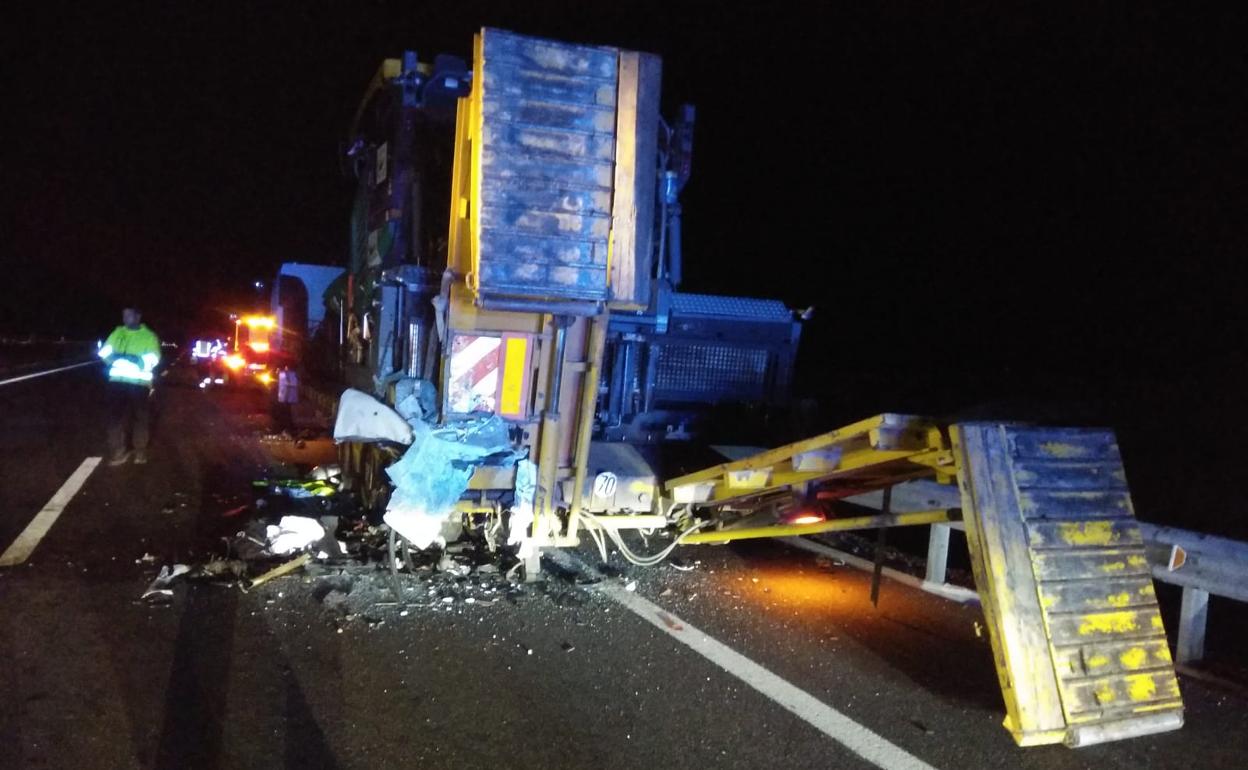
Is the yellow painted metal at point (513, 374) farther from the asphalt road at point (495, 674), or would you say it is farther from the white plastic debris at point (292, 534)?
the white plastic debris at point (292, 534)

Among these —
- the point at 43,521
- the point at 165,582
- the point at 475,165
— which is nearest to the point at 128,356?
the point at 43,521

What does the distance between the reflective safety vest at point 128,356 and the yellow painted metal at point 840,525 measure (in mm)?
7050

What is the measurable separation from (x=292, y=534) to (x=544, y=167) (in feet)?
10.1

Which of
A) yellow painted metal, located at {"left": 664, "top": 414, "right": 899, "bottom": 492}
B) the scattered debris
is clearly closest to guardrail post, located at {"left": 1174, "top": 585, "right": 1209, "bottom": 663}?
yellow painted metal, located at {"left": 664, "top": 414, "right": 899, "bottom": 492}

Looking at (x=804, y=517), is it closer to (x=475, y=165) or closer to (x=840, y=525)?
(x=840, y=525)

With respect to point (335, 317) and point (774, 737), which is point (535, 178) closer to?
point (774, 737)

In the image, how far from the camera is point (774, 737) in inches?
154

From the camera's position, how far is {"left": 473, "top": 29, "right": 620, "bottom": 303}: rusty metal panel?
17.1ft

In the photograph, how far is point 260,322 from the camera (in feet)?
53.8

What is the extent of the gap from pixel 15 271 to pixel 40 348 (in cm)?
8995

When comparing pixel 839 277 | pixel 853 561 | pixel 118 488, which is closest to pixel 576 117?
pixel 853 561

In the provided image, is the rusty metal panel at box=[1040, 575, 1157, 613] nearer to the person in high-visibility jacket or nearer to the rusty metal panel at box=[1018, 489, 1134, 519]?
the rusty metal panel at box=[1018, 489, 1134, 519]

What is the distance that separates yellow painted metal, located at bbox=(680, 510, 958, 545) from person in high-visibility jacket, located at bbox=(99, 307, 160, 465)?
7.05m

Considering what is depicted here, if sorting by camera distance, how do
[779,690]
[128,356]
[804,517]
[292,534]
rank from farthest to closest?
[128,356]
[292,534]
[804,517]
[779,690]
